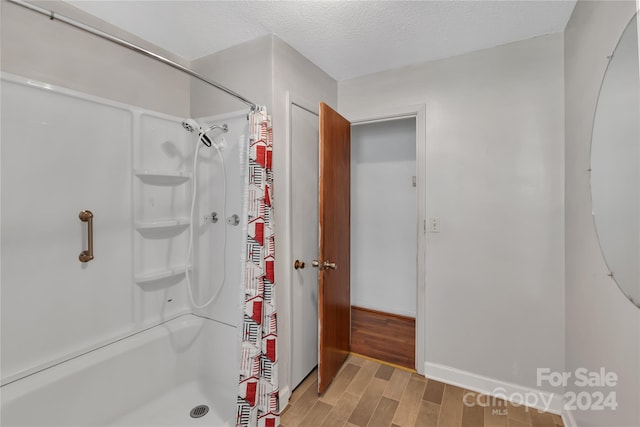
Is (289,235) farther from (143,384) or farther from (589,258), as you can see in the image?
(589,258)

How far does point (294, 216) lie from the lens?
6.32 feet

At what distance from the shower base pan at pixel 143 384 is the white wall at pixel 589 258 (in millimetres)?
1837

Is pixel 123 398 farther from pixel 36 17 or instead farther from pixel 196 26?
pixel 196 26

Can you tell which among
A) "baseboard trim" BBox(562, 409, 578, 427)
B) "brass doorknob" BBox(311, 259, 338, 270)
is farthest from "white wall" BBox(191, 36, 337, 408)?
"baseboard trim" BBox(562, 409, 578, 427)

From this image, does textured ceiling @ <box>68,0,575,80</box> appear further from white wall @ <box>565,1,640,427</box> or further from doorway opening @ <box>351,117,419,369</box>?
doorway opening @ <box>351,117,419,369</box>

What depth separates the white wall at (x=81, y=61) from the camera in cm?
134

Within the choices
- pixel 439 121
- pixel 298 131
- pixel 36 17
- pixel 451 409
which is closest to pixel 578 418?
pixel 451 409

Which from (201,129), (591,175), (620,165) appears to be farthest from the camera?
(201,129)

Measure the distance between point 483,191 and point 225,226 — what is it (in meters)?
1.88

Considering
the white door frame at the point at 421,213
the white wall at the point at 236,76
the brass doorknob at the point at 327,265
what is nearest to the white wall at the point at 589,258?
the white door frame at the point at 421,213

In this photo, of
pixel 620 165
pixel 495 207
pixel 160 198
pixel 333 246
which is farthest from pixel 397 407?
pixel 160 198

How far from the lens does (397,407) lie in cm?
180

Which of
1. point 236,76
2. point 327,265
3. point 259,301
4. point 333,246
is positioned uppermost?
point 236,76

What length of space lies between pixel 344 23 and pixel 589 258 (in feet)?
5.94
